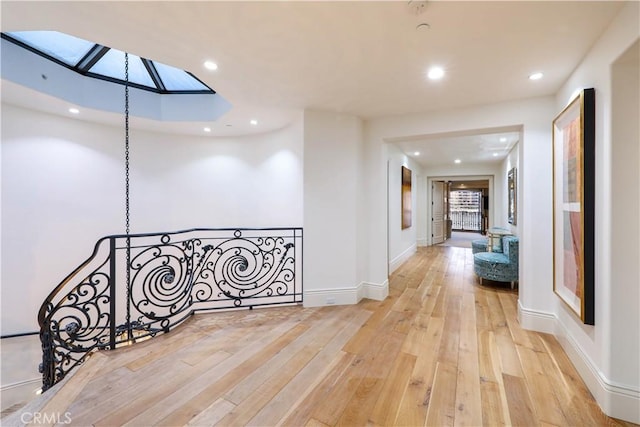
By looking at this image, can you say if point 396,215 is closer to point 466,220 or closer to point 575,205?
point 575,205

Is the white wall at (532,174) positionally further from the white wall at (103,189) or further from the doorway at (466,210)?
the doorway at (466,210)

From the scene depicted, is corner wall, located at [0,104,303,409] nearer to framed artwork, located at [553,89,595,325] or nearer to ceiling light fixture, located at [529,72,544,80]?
ceiling light fixture, located at [529,72,544,80]

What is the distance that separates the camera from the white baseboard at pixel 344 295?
3414 mm

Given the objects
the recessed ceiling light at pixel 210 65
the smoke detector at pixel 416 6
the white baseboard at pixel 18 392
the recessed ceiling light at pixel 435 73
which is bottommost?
the white baseboard at pixel 18 392

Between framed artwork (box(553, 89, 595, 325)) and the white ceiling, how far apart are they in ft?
1.62

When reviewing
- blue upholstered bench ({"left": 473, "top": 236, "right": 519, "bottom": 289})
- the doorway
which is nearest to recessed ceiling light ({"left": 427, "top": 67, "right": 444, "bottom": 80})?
blue upholstered bench ({"left": 473, "top": 236, "right": 519, "bottom": 289})

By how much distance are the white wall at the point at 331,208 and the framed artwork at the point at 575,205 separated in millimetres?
2114

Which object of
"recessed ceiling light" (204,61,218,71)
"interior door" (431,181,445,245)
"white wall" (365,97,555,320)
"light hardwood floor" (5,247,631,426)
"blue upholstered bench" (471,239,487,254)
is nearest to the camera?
"light hardwood floor" (5,247,631,426)

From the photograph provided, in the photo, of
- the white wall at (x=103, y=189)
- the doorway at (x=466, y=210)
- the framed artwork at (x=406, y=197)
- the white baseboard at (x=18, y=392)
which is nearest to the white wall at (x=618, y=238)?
the white wall at (x=103, y=189)

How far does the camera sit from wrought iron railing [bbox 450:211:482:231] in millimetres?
13914

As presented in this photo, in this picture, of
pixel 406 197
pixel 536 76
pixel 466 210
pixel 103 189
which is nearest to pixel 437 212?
pixel 406 197

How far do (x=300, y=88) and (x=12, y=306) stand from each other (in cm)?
490

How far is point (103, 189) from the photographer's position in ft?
14.2

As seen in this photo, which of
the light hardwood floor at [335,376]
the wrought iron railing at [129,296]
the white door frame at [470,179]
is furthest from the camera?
the white door frame at [470,179]
